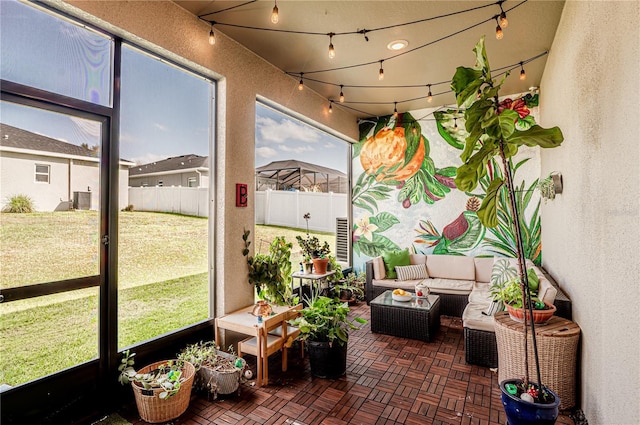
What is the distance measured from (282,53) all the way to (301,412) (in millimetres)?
3469

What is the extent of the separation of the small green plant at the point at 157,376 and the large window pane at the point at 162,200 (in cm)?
17

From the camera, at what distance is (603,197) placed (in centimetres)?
204

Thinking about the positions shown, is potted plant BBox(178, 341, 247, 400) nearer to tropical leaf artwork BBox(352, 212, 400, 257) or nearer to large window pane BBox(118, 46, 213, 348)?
large window pane BBox(118, 46, 213, 348)

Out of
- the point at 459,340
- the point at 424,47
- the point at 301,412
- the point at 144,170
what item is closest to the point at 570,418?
the point at 459,340

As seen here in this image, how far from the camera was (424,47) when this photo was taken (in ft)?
12.0

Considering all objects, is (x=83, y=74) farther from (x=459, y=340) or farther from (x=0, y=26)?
(x=459, y=340)

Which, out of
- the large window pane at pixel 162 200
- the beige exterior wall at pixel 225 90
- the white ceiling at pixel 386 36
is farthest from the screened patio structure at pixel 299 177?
the white ceiling at pixel 386 36

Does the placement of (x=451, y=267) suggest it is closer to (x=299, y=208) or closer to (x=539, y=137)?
(x=299, y=208)

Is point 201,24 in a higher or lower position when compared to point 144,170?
higher

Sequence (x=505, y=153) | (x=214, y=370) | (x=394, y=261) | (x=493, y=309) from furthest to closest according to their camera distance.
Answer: (x=394, y=261)
(x=493, y=309)
(x=214, y=370)
(x=505, y=153)

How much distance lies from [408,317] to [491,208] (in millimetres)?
2129

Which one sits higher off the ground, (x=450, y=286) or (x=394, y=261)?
(x=394, y=261)

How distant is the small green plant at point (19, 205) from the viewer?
2154 mm

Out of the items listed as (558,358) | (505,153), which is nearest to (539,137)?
(505,153)
